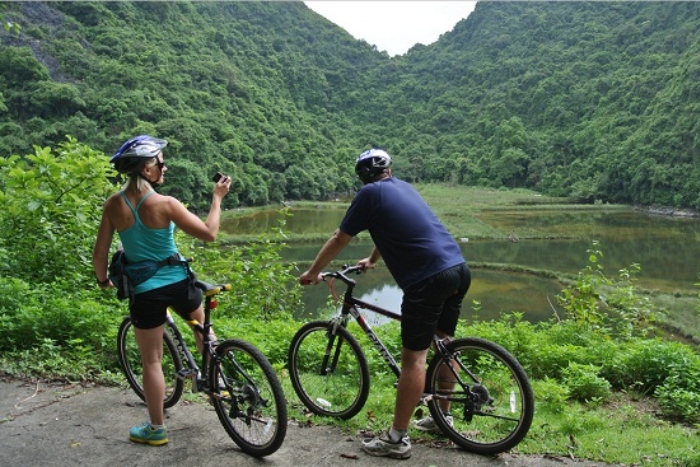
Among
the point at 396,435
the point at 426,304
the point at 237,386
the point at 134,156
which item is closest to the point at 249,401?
the point at 237,386

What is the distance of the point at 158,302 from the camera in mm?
3551

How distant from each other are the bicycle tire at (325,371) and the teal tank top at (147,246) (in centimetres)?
129

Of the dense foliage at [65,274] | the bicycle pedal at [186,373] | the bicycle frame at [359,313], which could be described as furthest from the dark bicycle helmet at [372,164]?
the dense foliage at [65,274]

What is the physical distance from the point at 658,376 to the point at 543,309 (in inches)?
895

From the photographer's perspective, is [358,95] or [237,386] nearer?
[237,386]

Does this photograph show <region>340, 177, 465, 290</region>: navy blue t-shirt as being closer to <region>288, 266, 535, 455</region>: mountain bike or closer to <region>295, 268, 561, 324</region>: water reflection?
<region>288, 266, 535, 455</region>: mountain bike

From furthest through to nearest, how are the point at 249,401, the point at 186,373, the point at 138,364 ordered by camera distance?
the point at 138,364 < the point at 186,373 < the point at 249,401

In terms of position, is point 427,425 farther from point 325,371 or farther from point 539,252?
point 539,252

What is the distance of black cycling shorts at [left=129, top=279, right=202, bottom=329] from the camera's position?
3.52m

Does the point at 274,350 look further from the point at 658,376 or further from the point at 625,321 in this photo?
the point at 625,321

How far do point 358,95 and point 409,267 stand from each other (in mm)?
165147

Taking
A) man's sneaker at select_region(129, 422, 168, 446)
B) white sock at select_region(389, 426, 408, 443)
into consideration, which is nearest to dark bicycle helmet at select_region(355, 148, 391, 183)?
white sock at select_region(389, 426, 408, 443)

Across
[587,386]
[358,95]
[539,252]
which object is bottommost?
[539,252]

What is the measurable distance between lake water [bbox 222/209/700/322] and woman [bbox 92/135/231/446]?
12255 millimetres
